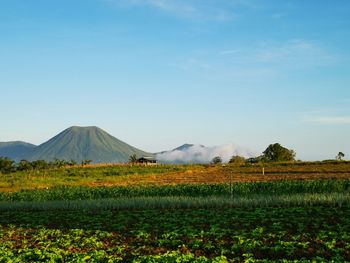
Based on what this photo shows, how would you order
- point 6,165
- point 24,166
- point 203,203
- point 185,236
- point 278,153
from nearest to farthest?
point 185,236
point 203,203
point 6,165
point 24,166
point 278,153

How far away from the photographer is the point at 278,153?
115250 millimetres

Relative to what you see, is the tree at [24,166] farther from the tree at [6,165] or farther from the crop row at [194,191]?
the crop row at [194,191]

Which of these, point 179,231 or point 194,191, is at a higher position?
point 194,191

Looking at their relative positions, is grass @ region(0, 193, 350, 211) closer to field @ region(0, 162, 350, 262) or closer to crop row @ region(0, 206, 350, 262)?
field @ region(0, 162, 350, 262)

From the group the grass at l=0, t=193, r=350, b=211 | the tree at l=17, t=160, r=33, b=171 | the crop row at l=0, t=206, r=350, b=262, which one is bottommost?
the crop row at l=0, t=206, r=350, b=262

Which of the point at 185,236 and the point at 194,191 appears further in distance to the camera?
the point at 194,191

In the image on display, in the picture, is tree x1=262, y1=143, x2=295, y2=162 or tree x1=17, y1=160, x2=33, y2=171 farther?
tree x1=262, y1=143, x2=295, y2=162

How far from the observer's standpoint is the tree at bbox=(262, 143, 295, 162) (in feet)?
376

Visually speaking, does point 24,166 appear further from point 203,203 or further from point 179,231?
point 179,231

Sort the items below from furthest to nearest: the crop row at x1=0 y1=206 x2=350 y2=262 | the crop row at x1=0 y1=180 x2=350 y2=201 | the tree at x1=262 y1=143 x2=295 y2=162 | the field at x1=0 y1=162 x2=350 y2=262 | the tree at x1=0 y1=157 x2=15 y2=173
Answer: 1. the tree at x1=262 y1=143 x2=295 y2=162
2. the tree at x1=0 y1=157 x2=15 y2=173
3. the crop row at x1=0 y1=180 x2=350 y2=201
4. the field at x1=0 y1=162 x2=350 y2=262
5. the crop row at x1=0 y1=206 x2=350 y2=262

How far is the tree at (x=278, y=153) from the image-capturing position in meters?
115

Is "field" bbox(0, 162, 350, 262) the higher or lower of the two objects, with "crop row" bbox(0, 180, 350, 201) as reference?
lower

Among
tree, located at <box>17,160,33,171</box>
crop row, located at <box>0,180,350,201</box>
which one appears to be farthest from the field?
tree, located at <box>17,160,33,171</box>

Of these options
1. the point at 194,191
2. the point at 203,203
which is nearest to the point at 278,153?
the point at 194,191
